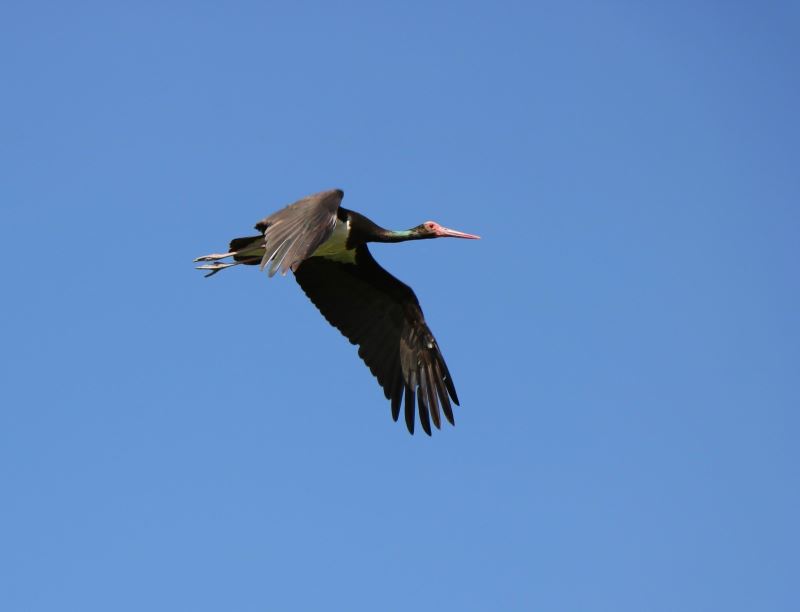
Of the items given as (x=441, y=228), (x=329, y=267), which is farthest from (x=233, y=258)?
(x=441, y=228)

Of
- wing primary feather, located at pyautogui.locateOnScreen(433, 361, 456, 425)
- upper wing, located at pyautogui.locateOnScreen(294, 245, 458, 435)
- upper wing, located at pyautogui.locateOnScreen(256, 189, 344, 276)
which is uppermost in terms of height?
upper wing, located at pyautogui.locateOnScreen(294, 245, 458, 435)

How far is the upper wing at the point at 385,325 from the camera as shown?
16.6 m

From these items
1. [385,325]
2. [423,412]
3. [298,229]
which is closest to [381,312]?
[385,325]

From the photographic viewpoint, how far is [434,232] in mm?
16906

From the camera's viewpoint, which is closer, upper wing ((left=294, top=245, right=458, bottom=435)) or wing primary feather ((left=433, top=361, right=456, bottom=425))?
wing primary feather ((left=433, top=361, right=456, bottom=425))

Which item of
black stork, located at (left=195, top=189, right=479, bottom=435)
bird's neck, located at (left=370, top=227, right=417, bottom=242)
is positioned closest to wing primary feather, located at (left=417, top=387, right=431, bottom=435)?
black stork, located at (left=195, top=189, right=479, bottom=435)

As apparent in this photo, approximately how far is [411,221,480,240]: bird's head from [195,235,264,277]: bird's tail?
2.27 m

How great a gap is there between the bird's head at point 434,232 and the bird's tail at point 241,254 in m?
2.27

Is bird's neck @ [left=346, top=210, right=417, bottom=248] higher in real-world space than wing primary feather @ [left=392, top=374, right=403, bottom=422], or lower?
higher

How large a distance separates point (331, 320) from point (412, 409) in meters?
1.64

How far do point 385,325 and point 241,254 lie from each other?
2.40 metres

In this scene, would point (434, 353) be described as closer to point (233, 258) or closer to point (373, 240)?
point (373, 240)

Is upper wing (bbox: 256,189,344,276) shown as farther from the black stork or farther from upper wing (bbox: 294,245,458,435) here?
upper wing (bbox: 294,245,458,435)

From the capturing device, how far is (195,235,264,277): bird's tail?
50.6ft
